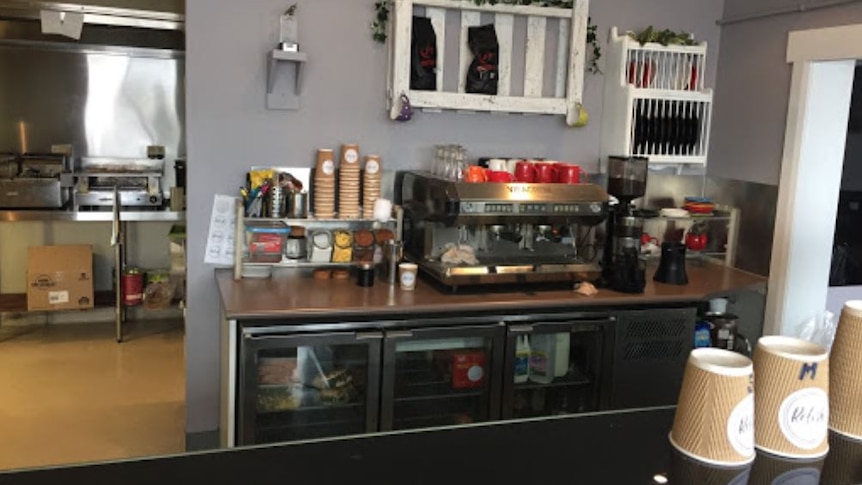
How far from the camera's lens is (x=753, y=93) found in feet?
11.6

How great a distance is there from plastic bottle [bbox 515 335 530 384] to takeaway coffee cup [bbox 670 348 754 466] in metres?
1.77

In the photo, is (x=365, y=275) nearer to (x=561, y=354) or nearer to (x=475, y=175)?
(x=475, y=175)

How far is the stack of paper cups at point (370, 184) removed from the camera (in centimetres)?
323

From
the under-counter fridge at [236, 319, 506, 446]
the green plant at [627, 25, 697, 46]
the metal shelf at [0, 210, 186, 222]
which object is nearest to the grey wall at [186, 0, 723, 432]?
the under-counter fridge at [236, 319, 506, 446]

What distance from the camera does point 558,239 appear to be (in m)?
3.24

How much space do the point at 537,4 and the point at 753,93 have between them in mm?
1100

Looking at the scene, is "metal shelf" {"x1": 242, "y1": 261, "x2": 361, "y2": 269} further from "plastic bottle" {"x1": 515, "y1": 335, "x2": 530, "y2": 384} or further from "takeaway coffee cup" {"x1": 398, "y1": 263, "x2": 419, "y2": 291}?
"plastic bottle" {"x1": 515, "y1": 335, "x2": 530, "y2": 384}

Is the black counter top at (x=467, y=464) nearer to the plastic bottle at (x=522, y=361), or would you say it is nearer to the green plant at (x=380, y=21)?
the plastic bottle at (x=522, y=361)

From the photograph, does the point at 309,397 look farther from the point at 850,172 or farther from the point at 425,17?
the point at 850,172

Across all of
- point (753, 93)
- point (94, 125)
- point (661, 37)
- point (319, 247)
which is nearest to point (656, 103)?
point (661, 37)

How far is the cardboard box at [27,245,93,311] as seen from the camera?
4.93m

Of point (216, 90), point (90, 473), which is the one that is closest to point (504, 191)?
point (216, 90)

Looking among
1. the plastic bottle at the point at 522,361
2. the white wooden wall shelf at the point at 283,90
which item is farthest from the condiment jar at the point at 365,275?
the white wooden wall shelf at the point at 283,90

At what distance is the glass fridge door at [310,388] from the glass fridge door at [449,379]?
0.13m
